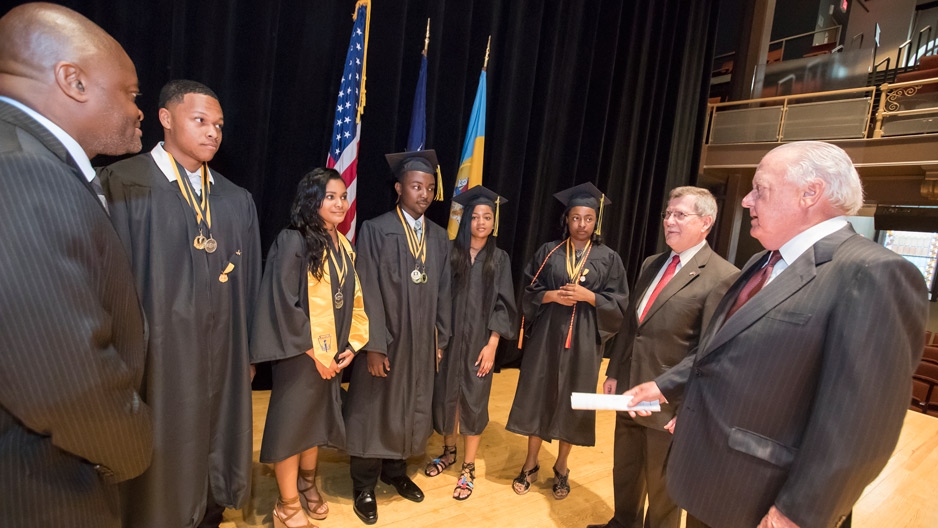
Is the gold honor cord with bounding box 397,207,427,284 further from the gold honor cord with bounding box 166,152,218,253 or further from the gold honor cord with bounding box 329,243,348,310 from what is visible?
the gold honor cord with bounding box 166,152,218,253

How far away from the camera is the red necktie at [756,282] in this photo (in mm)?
1318

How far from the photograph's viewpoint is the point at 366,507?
2.28 metres

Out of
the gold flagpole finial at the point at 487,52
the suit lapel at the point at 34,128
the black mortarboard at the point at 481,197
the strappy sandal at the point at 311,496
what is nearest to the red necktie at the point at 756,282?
the black mortarboard at the point at 481,197

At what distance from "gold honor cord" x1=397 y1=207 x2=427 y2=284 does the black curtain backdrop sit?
1.49 meters

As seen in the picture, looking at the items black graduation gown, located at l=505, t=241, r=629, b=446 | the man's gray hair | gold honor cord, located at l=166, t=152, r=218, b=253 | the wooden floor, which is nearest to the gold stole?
gold honor cord, located at l=166, t=152, r=218, b=253

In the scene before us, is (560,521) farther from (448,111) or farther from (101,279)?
(448,111)

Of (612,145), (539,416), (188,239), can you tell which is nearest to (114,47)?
(188,239)

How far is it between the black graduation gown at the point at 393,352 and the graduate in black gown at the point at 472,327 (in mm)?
166

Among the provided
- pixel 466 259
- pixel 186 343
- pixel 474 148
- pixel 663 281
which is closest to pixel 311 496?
pixel 186 343

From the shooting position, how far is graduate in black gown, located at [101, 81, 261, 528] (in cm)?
165

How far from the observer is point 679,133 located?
654cm

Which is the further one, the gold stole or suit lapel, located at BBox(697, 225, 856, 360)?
the gold stole

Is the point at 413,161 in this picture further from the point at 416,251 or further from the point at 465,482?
the point at 465,482

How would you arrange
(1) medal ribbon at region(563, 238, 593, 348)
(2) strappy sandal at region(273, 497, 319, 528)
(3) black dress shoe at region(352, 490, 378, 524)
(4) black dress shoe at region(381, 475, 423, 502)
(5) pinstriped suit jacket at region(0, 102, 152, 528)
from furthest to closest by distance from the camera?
(1) medal ribbon at region(563, 238, 593, 348)
(4) black dress shoe at region(381, 475, 423, 502)
(3) black dress shoe at region(352, 490, 378, 524)
(2) strappy sandal at region(273, 497, 319, 528)
(5) pinstriped suit jacket at region(0, 102, 152, 528)
